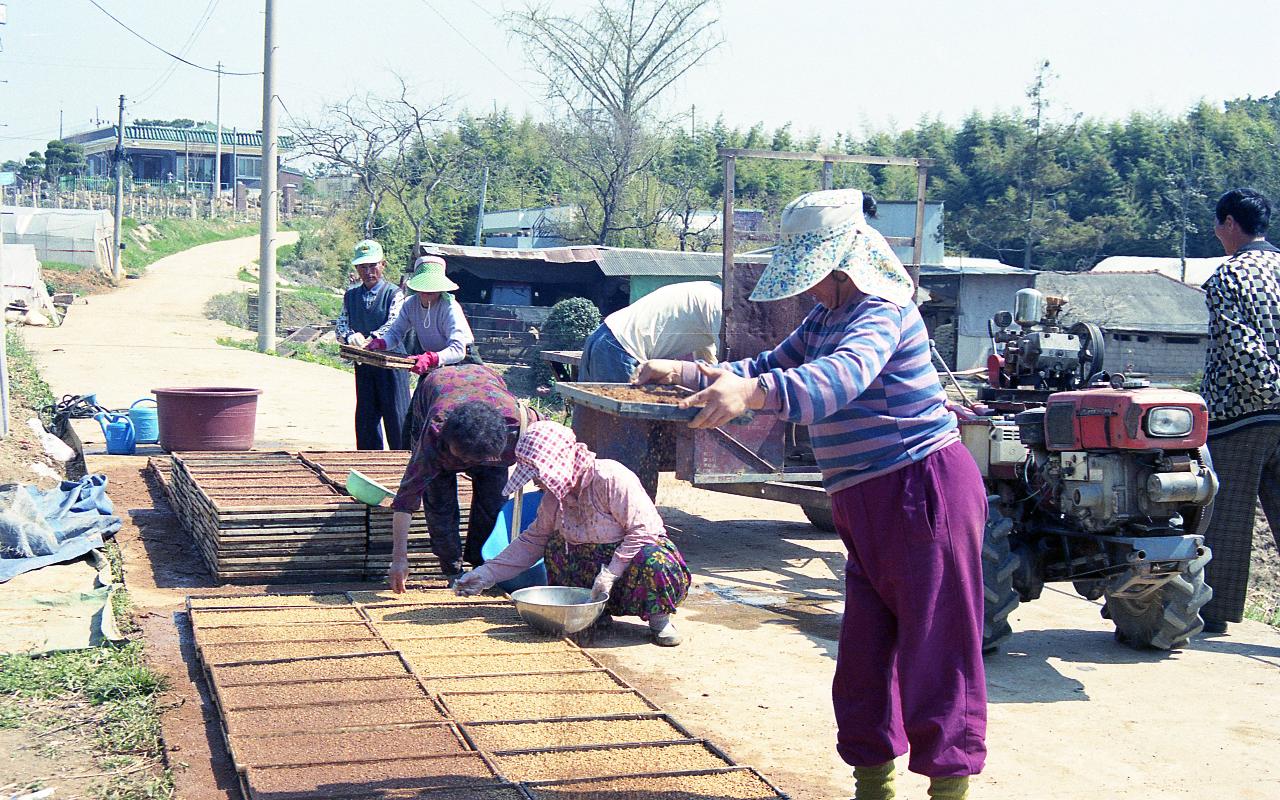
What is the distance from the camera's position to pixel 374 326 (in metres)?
8.05

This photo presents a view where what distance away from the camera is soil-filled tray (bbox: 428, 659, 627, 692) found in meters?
4.38

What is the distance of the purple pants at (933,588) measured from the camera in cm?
299

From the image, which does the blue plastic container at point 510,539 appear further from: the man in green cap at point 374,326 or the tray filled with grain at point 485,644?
the man in green cap at point 374,326

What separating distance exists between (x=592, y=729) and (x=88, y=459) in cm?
673

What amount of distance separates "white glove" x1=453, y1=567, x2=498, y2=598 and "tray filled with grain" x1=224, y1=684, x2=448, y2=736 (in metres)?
1.06

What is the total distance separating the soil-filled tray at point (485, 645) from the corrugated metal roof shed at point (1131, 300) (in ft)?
75.4

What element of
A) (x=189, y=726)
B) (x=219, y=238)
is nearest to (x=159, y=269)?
(x=219, y=238)

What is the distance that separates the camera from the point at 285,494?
21.3ft

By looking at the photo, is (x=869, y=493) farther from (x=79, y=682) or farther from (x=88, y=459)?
(x=88, y=459)

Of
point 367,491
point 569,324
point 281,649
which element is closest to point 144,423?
point 367,491

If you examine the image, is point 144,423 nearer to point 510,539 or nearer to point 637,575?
point 510,539

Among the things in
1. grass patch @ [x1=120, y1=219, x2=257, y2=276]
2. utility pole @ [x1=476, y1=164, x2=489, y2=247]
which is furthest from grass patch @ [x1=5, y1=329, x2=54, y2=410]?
grass patch @ [x1=120, y1=219, x2=257, y2=276]

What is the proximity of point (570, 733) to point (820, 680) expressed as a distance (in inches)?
52.4

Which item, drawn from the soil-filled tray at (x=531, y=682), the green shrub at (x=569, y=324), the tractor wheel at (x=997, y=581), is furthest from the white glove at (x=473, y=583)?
the green shrub at (x=569, y=324)
